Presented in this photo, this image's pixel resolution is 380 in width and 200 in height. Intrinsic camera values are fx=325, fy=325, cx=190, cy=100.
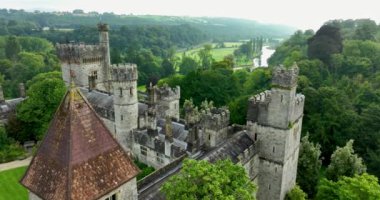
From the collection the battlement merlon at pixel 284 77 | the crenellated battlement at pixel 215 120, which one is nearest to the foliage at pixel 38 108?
the crenellated battlement at pixel 215 120

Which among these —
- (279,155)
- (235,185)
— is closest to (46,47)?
(279,155)

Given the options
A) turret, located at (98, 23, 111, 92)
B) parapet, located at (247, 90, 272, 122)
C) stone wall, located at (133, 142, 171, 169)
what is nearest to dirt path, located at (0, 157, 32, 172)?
stone wall, located at (133, 142, 171, 169)

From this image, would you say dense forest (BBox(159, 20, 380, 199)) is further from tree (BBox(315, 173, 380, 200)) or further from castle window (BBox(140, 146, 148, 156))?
castle window (BBox(140, 146, 148, 156))

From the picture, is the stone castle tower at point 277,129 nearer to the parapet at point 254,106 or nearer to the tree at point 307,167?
the parapet at point 254,106

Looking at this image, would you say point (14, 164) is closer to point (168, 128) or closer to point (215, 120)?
point (168, 128)

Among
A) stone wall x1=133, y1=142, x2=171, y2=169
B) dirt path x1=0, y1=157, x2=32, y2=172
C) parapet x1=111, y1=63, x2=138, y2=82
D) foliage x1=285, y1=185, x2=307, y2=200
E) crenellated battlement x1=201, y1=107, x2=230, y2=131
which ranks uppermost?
parapet x1=111, y1=63, x2=138, y2=82

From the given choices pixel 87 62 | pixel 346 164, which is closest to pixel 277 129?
pixel 346 164
